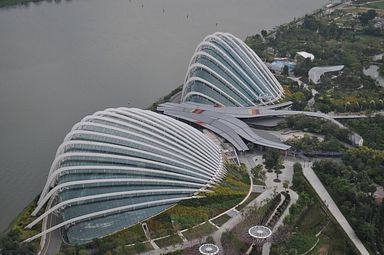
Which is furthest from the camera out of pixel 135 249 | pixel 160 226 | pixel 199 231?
pixel 160 226

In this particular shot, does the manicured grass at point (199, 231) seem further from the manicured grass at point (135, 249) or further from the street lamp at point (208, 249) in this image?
the street lamp at point (208, 249)

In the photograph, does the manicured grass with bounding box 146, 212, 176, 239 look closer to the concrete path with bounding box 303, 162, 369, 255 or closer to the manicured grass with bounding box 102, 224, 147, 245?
the manicured grass with bounding box 102, 224, 147, 245

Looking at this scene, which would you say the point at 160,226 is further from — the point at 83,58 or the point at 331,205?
the point at 83,58

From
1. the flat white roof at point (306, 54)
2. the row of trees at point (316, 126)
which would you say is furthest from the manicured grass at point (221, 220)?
the flat white roof at point (306, 54)

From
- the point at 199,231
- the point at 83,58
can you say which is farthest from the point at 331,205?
the point at 83,58

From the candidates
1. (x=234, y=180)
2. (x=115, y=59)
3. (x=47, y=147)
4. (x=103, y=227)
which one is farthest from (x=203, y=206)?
(x=115, y=59)
